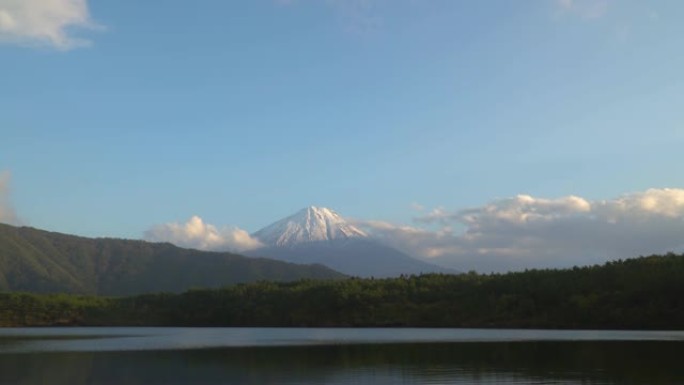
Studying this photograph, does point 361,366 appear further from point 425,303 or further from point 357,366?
point 425,303

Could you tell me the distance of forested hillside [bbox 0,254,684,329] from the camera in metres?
89.7

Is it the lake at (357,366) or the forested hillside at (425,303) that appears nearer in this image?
the lake at (357,366)

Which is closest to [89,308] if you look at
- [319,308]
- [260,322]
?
[260,322]

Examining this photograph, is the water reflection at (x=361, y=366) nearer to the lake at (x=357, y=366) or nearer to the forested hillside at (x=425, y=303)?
the lake at (x=357, y=366)

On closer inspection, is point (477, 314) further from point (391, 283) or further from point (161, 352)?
point (161, 352)

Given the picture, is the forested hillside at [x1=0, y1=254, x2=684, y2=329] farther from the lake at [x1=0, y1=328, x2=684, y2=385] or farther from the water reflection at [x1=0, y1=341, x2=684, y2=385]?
the lake at [x1=0, y1=328, x2=684, y2=385]

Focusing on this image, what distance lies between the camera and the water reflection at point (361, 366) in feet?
93.5

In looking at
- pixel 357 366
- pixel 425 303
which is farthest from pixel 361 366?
pixel 425 303

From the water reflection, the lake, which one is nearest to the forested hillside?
the water reflection

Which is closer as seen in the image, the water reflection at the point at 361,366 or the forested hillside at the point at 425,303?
the water reflection at the point at 361,366

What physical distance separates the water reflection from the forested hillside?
144 feet

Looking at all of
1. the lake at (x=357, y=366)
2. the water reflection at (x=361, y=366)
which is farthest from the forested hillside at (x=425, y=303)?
the lake at (x=357, y=366)

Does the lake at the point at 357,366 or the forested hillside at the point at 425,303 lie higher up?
the forested hillside at the point at 425,303

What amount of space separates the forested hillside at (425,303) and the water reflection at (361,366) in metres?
44.0
